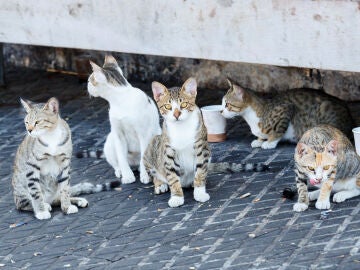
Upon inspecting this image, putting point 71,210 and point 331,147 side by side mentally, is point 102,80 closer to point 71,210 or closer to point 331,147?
point 71,210

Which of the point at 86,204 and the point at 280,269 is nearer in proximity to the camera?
the point at 280,269

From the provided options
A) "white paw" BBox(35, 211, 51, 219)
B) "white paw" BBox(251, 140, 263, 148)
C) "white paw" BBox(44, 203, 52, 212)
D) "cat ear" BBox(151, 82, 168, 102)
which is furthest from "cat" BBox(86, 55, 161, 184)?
"white paw" BBox(251, 140, 263, 148)

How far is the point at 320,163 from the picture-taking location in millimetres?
6445

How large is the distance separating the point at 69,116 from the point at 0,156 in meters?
1.41

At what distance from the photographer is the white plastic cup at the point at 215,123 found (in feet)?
28.1

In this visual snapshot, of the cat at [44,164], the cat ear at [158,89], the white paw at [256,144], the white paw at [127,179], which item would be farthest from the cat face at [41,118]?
the white paw at [256,144]

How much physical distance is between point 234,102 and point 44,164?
2.34 m

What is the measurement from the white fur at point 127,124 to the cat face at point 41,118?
2.49 ft

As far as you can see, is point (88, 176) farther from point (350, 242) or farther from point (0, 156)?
point (350, 242)

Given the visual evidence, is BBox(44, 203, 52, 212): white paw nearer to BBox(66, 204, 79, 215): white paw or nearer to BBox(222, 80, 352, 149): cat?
BBox(66, 204, 79, 215): white paw

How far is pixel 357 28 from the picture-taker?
705 cm

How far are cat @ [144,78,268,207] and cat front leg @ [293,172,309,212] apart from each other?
81 centimetres

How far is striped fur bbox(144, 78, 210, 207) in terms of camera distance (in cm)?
696

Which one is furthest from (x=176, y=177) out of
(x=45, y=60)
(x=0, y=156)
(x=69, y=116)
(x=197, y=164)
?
(x=45, y=60)
